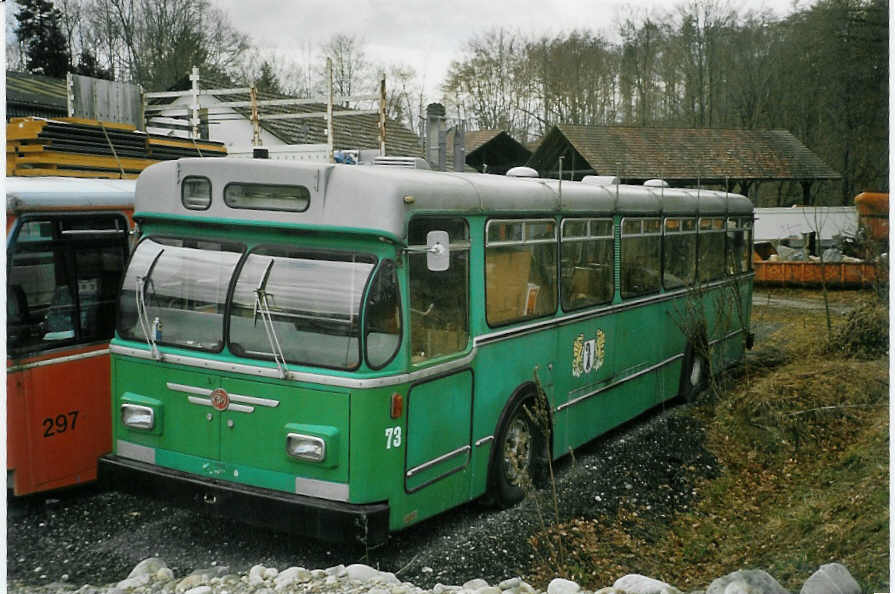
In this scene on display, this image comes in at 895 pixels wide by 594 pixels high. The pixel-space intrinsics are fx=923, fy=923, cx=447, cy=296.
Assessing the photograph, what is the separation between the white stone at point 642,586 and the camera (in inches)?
192

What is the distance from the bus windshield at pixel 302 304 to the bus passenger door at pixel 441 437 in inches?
23.0

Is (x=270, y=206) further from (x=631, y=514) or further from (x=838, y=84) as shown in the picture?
(x=838, y=84)

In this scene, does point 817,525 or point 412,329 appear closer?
point 412,329

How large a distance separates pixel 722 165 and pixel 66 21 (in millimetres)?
23120

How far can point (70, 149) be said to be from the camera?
28.1ft

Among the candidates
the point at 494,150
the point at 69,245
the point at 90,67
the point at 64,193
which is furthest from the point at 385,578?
the point at 494,150

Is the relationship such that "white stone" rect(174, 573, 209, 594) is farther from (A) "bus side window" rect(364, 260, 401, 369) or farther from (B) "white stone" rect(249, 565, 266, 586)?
(A) "bus side window" rect(364, 260, 401, 369)

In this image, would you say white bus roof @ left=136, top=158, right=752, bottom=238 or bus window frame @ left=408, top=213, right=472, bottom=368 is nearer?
white bus roof @ left=136, top=158, right=752, bottom=238

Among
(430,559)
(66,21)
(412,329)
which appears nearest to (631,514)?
(430,559)

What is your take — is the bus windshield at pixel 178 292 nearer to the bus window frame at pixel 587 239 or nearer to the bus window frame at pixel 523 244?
the bus window frame at pixel 523 244

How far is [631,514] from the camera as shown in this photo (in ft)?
23.3

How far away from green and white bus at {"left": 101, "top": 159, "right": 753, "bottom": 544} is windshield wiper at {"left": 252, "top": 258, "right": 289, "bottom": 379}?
0.05 ft

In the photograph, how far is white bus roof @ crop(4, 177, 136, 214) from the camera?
6227 mm

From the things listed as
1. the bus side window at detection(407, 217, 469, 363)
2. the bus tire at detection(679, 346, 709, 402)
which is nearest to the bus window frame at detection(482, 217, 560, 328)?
the bus side window at detection(407, 217, 469, 363)
